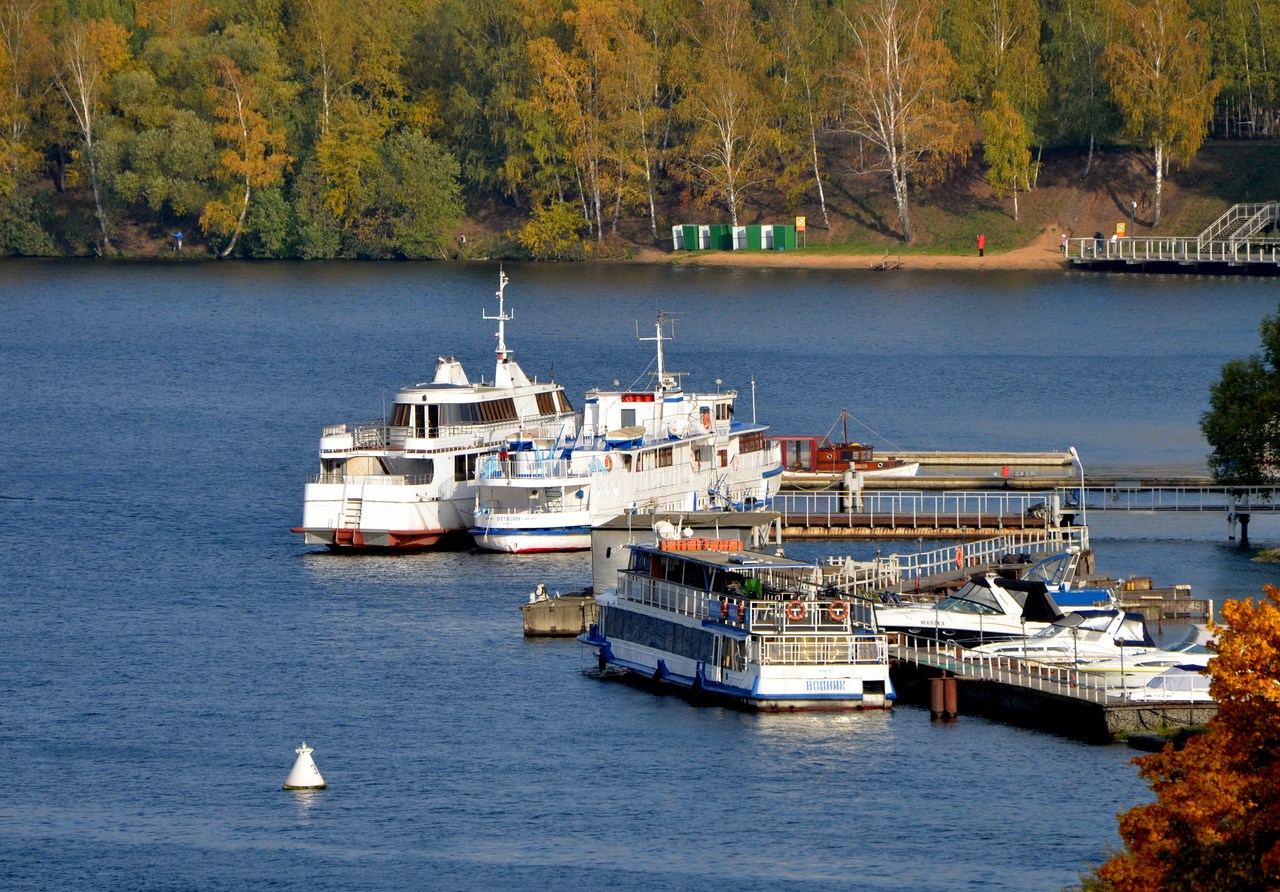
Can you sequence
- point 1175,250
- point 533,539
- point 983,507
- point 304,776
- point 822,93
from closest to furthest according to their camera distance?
1. point 304,776
2. point 533,539
3. point 983,507
4. point 1175,250
5. point 822,93

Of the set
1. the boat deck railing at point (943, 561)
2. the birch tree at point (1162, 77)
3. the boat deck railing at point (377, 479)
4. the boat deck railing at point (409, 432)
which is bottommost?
the boat deck railing at point (943, 561)

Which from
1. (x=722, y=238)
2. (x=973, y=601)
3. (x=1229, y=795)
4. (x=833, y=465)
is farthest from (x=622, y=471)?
(x=722, y=238)

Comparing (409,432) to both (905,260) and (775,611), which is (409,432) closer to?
(775,611)

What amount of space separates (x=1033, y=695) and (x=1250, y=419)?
26.7m

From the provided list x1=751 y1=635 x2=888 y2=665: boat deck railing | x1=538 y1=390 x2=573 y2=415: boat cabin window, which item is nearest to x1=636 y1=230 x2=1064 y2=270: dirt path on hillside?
x1=538 y1=390 x2=573 y2=415: boat cabin window

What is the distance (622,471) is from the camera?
83.7 meters

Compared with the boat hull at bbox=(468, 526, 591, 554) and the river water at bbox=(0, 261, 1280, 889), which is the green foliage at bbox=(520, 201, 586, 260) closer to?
the river water at bbox=(0, 261, 1280, 889)

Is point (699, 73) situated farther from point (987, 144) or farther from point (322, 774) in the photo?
point (322, 774)

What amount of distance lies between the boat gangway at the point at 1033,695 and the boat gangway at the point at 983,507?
71.9ft

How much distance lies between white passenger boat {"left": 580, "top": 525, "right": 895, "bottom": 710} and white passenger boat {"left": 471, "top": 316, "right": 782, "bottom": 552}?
17355mm

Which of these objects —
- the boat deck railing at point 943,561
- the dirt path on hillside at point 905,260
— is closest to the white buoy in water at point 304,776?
the boat deck railing at point 943,561

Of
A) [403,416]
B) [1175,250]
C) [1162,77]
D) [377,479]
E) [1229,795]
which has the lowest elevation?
[1229,795]

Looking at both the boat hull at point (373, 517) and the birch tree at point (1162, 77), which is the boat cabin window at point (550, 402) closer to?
the boat hull at point (373, 517)

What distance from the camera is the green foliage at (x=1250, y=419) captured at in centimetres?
7975
